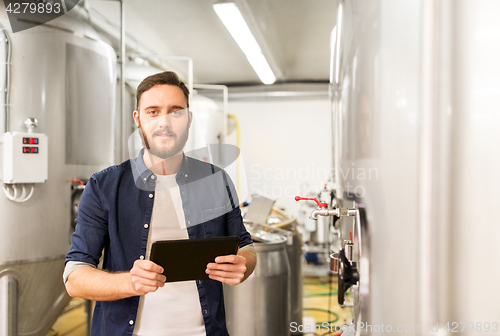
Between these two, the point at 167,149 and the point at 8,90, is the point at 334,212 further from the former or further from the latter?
the point at 8,90

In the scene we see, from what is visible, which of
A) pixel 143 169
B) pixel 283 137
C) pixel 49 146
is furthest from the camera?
pixel 283 137

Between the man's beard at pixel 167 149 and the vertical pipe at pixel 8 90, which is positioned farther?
the vertical pipe at pixel 8 90

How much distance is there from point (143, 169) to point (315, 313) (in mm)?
2566

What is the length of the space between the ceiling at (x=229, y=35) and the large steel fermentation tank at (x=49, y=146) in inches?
28.2

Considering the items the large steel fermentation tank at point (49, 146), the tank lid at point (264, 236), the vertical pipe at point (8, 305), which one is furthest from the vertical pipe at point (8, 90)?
the tank lid at point (264, 236)

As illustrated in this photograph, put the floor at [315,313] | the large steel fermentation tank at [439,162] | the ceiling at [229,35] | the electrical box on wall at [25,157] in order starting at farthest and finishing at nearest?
1. the ceiling at [229,35]
2. the floor at [315,313]
3. the electrical box on wall at [25,157]
4. the large steel fermentation tank at [439,162]

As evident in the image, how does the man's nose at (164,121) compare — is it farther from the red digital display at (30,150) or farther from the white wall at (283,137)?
the white wall at (283,137)


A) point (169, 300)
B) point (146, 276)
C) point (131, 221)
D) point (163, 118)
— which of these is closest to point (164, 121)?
point (163, 118)

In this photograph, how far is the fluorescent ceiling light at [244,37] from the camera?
2.47m

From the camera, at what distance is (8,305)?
1.90 meters

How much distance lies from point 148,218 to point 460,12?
0.93 meters

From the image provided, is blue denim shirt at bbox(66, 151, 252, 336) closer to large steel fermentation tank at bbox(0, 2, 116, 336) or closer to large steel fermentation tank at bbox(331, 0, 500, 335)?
large steel fermentation tank at bbox(331, 0, 500, 335)

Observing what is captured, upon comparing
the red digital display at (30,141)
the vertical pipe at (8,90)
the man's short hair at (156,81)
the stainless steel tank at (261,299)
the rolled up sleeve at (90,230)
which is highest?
the vertical pipe at (8,90)

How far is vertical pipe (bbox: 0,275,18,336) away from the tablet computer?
4.85ft
